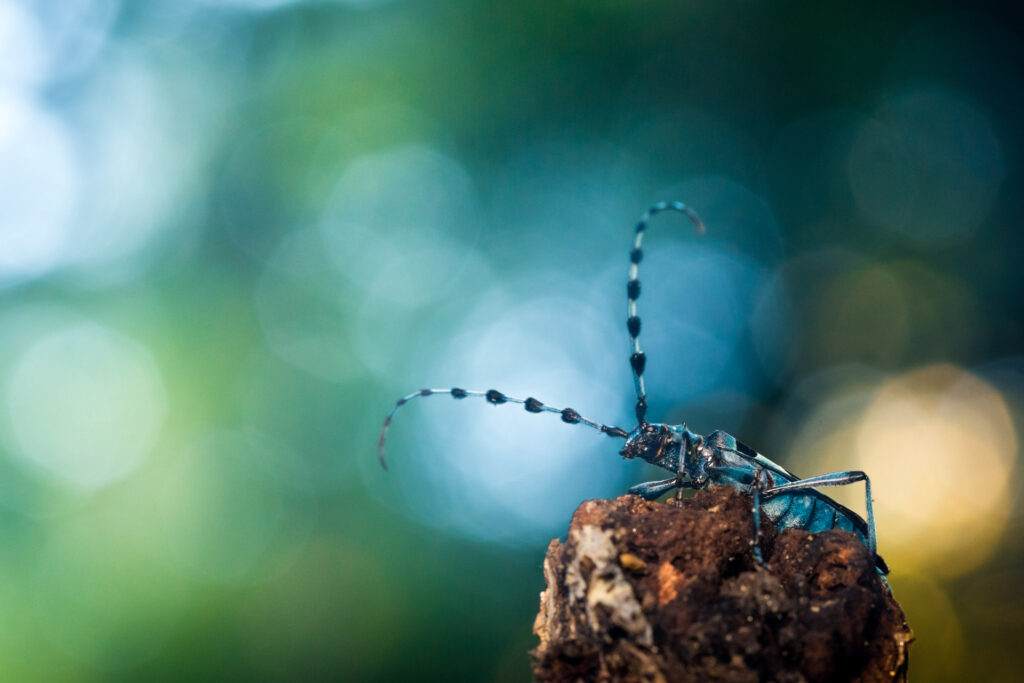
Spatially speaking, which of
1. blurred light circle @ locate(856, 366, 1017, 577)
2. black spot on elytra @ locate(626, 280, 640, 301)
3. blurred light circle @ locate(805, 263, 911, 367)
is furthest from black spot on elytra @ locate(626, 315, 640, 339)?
blurred light circle @ locate(805, 263, 911, 367)

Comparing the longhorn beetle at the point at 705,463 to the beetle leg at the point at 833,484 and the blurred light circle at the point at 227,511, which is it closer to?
the beetle leg at the point at 833,484

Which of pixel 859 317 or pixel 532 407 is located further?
pixel 859 317

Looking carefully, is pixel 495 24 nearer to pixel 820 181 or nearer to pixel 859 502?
pixel 820 181

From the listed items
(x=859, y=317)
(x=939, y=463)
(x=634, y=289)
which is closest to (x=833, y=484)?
(x=634, y=289)

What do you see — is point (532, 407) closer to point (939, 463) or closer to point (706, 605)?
point (706, 605)

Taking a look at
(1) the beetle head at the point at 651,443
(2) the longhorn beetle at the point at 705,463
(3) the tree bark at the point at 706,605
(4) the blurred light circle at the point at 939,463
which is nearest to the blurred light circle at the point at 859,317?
(4) the blurred light circle at the point at 939,463
